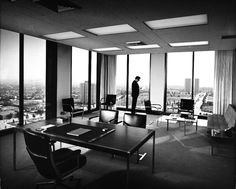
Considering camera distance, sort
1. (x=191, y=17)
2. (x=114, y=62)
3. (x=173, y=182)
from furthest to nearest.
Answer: (x=114, y=62) → (x=191, y=17) → (x=173, y=182)

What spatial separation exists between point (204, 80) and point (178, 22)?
413 cm

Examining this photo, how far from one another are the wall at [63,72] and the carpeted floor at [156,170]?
2443 millimetres

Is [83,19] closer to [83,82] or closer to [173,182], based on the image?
[173,182]

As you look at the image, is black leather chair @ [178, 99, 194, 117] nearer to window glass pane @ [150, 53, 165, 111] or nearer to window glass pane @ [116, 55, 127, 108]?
window glass pane @ [150, 53, 165, 111]

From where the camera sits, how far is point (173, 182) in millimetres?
2441

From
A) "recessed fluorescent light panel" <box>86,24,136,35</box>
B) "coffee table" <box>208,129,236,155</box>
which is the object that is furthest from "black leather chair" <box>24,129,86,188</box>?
"recessed fluorescent light panel" <box>86,24,136,35</box>

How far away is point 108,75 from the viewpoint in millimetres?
8547

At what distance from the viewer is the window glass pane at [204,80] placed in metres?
6.87

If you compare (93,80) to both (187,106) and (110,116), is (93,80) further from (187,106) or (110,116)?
(110,116)

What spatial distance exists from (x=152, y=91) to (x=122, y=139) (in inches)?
233

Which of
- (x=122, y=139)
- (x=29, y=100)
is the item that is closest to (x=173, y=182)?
(x=122, y=139)

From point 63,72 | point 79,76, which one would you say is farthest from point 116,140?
point 79,76

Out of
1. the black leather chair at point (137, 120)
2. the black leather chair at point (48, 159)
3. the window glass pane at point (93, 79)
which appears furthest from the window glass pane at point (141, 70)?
the black leather chair at point (48, 159)

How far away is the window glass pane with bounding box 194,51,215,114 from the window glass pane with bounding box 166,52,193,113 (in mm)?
258
